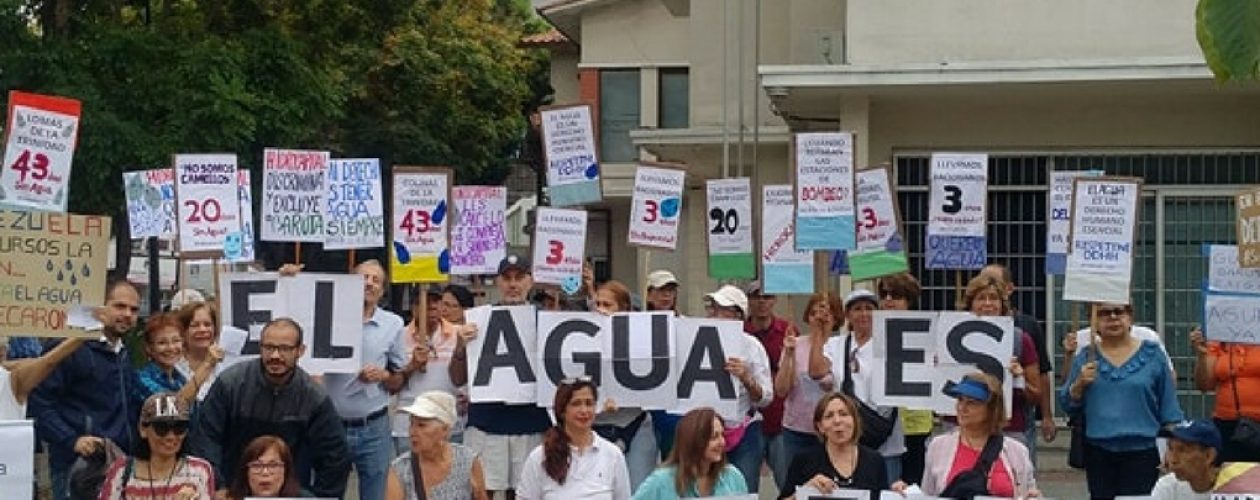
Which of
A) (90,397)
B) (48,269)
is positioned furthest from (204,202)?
(48,269)

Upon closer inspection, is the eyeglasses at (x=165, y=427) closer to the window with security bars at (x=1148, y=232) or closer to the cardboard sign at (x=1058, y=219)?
the cardboard sign at (x=1058, y=219)

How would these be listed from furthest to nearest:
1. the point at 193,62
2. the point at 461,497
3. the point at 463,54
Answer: the point at 463,54 → the point at 193,62 → the point at 461,497

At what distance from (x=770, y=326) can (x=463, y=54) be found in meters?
30.1

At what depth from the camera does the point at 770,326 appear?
38.5ft

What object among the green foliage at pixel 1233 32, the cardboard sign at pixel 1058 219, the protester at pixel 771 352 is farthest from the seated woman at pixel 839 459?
the green foliage at pixel 1233 32

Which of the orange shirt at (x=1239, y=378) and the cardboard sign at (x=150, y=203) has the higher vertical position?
the cardboard sign at (x=150, y=203)

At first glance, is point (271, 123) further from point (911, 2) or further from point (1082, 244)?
point (1082, 244)

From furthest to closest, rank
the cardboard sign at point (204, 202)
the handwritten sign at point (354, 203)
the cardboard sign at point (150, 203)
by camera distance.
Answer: the cardboard sign at point (150, 203) → the handwritten sign at point (354, 203) → the cardboard sign at point (204, 202)

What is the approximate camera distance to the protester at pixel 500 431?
10.9 meters

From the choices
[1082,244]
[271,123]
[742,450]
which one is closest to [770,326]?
[742,450]

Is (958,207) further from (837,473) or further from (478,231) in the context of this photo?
(837,473)

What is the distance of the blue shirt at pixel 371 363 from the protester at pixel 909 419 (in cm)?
265

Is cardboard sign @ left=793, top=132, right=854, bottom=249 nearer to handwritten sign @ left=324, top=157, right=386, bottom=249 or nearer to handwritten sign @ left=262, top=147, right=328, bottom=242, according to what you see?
handwritten sign @ left=324, top=157, right=386, bottom=249

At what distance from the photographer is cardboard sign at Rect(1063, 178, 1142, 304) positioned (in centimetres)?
1098
